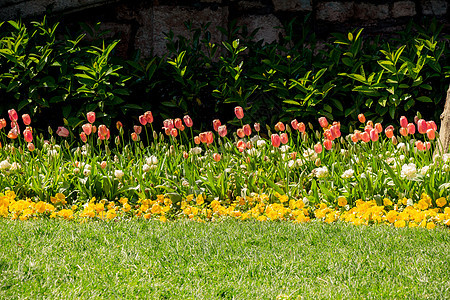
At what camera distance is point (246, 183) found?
3.82 m

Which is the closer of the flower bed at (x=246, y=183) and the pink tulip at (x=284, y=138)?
the flower bed at (x=246, y=183)

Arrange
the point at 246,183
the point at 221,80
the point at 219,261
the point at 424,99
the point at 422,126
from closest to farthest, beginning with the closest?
the point at 219,261
the point at 422,126
the point at 246,183
the point at 424,99
the point at 221,80

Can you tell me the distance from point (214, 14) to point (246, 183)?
97.9 inches

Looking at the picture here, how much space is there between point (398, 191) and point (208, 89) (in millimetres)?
2294

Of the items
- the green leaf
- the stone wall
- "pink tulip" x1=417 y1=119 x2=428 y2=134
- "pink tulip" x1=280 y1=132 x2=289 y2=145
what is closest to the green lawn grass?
"pink tulip" x1=280 y1=132 x2=289 y2=145

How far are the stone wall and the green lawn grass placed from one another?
305cm

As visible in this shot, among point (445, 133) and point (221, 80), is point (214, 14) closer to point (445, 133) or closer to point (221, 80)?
point (221, 80)

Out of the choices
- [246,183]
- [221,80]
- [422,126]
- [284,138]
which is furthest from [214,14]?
[422,126]

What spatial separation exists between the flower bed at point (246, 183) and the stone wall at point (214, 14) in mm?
1905

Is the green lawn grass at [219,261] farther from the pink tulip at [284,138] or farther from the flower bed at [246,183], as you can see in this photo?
the pink tulip at [284,138]

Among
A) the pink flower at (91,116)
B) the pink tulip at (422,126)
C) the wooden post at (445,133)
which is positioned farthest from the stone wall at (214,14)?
the pink tulip at (422,126)

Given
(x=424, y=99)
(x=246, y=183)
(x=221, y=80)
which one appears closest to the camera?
(x=246, y=183)

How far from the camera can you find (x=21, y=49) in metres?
4.95

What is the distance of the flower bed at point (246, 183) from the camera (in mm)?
3334
